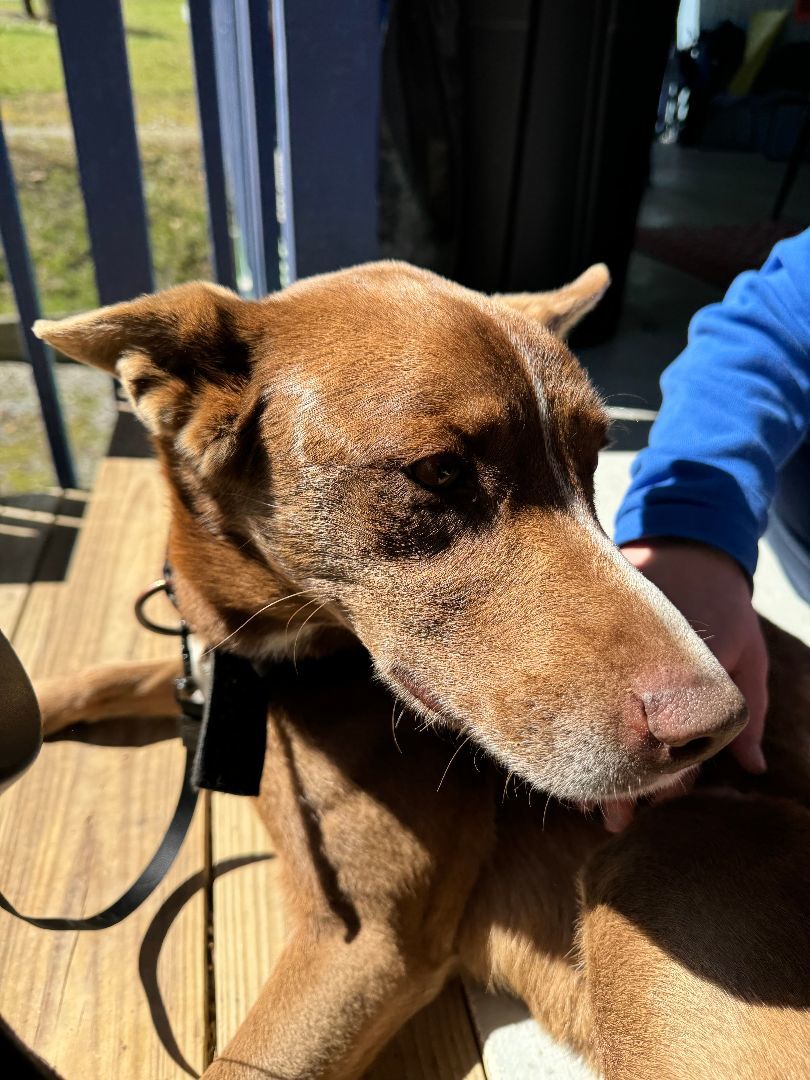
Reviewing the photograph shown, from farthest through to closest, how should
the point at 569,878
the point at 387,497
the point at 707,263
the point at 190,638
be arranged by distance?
the point at 707,263
the point at 190,638
the point at 569,878
the point at 387,497

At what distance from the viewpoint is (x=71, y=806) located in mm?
2131

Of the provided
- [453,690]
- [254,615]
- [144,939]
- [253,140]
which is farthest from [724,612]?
[253,140]

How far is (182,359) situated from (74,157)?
224 inches

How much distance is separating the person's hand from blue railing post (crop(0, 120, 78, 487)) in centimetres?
251

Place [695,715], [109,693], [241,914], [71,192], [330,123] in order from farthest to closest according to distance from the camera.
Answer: [71,192], [330,123], [109,693], [241,914], [695,715]

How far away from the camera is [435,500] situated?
1.49 meters

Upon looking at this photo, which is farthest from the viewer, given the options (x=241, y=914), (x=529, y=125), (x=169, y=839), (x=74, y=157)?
(x=74, y=157)

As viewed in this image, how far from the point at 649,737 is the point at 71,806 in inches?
59.1

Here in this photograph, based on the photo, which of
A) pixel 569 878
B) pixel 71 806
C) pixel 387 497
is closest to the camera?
pixel 387 497

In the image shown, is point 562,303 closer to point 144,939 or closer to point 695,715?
point 695,715

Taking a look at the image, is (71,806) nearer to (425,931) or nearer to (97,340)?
(425,931)

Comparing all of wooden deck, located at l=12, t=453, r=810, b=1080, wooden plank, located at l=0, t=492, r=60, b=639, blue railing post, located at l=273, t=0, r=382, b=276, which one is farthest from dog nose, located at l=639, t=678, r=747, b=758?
blue railing post, located at l=273, t=0, r=382, b=276

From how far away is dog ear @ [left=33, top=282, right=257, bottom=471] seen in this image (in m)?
1.58

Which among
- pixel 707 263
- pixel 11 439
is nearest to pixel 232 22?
pixel 11 439
